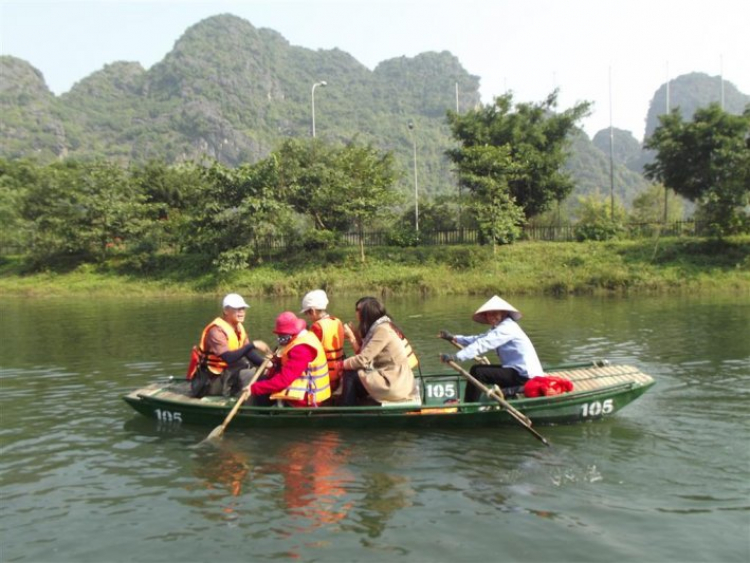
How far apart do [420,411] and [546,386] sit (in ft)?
5.83

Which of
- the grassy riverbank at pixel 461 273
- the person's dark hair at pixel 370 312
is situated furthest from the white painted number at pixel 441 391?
the grassy riverbank at pixel 461 273

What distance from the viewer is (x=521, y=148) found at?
127 feet

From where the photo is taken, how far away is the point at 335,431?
9719mm

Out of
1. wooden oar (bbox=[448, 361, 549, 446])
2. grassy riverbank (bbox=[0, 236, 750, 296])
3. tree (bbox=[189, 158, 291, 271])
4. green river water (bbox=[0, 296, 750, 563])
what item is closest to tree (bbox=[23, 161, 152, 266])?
grassy riverbank (bbox=[0, 236, 750, 296])

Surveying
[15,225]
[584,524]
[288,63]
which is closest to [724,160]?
[584,524]

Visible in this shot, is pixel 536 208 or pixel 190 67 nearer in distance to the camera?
pixel 536 208

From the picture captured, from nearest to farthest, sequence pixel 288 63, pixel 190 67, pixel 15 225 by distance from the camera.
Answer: pixel 15 225
pixel 190 67
pixel 288 63

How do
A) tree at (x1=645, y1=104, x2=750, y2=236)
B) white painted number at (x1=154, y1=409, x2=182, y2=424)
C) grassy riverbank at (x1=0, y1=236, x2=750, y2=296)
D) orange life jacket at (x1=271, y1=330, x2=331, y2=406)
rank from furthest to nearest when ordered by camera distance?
tree at (x1=645, y1=104, x2=750, y2=236) → grassy riverbank at (x1=0, y1=236, x2=750, y2=296) → white painted number at (x1=154, y1=409, x2=182, y2=424) → orange life jacket at (x1=271, y1=330, x2=331, y2=406)

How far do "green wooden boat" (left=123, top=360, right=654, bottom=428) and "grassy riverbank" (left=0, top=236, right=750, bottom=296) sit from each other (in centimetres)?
2073

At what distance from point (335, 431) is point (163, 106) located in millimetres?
151208

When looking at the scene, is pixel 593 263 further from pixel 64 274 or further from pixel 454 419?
pixel 64 274

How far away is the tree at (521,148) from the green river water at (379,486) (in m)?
24.2

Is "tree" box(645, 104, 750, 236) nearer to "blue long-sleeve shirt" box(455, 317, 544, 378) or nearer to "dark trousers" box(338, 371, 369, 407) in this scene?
"blue long-sleeve shirt" box(455, 317, 544, 378)

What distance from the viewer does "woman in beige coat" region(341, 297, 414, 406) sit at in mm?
9183
